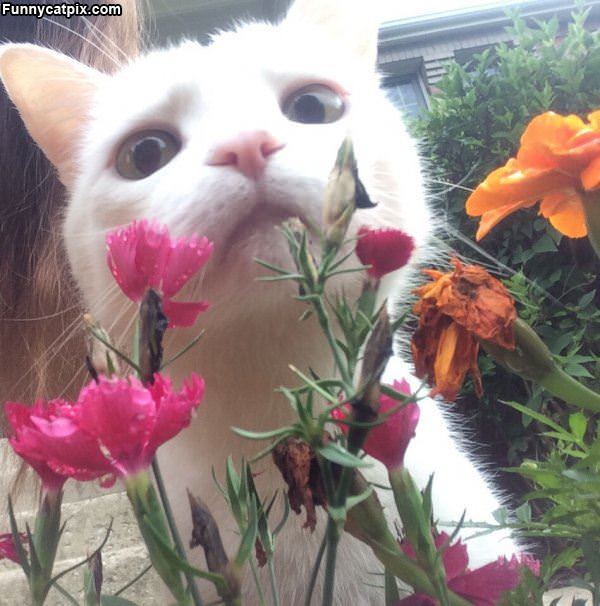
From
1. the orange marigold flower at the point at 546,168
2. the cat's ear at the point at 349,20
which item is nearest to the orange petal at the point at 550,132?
the orange marigold flower at the point at 546,168

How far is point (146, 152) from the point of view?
54cm

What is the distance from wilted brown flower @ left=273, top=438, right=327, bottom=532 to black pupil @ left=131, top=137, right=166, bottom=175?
0.37 m

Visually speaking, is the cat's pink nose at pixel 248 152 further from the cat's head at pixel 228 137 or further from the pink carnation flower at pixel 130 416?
the pink carnation flower at pixel 130 416

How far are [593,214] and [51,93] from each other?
0.53 metres

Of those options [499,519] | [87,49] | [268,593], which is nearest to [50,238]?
[87,49]

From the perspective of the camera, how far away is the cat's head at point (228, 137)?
1.48 feet

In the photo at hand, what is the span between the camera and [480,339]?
257 millimetres

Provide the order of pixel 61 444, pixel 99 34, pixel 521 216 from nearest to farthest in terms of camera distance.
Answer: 1. pixel 61 444
2. pixel 99 34
3. pixel 521 216

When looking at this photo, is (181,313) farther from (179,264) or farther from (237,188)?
(237,188)

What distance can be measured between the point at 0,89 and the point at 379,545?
0.97 metres

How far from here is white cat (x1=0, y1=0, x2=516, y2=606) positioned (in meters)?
0.45

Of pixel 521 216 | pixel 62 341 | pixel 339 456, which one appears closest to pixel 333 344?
pixel 339 456

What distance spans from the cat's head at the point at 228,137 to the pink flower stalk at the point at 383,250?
19 cm

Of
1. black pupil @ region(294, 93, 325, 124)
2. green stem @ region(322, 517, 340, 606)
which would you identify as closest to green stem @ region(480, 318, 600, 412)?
green stem @ region(322, 517, 340, 606)
